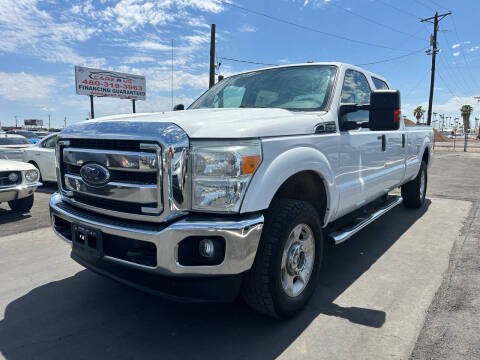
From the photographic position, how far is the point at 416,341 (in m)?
2.41

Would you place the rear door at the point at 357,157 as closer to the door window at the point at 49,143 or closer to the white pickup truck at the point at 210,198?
the white pickup truck at the point at 210,198

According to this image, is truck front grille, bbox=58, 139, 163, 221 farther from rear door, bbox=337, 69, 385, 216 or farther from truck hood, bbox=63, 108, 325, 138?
rear door, bbox=337, 69, 385, 216

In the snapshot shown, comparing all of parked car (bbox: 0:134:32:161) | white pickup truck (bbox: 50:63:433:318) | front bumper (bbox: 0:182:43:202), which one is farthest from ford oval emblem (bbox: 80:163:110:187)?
parked car (bbox: 0:134:32:161)

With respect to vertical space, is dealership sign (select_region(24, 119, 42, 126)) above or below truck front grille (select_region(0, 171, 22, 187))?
Result: above

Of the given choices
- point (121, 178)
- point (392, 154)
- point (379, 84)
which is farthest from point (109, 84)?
point (121, 178)

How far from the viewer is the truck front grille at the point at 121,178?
2.21 meters

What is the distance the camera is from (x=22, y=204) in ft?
20.5

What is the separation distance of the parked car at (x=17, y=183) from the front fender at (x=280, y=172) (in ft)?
16.5

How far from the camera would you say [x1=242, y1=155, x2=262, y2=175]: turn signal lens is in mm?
2174

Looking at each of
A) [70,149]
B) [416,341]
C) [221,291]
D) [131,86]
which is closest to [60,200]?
[70,149]

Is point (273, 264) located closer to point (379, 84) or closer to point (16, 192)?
point (379, 84)

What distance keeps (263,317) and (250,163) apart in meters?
1.27

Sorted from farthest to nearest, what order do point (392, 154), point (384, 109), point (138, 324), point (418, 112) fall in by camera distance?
1. point (418, 112)
2. point (392, 154)
3. point (384, 109)
4. point (138, 324)

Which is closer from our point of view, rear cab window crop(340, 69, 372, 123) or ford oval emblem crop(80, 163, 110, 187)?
ford oval emblem crop(80, 163, 110, 187)
